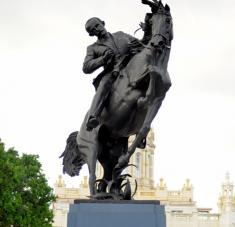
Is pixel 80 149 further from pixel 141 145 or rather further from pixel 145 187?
pixel 145 187

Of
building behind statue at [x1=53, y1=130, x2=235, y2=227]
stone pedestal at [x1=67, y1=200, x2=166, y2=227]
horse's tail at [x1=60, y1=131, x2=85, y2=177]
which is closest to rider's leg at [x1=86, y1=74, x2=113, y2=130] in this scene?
horse's tail at [x1=60, y1=131, x2=85, y2=177]

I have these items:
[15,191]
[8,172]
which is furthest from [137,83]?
[15,191]

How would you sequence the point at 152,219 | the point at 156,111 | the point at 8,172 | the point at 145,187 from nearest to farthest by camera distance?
1. the point at 152,219
2. the point at 156,111
3. the point at 8,172
4. the point at 145,187

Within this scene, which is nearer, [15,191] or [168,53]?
[168,53]

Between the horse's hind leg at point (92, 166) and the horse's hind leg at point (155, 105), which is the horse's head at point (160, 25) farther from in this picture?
the horse's hind leg at point (92, 166)

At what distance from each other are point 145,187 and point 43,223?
130 feet

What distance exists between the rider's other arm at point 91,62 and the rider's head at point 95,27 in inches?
8.1

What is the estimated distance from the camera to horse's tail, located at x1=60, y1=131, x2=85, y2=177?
27.1 feet

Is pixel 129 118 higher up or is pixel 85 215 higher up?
pixel 129 118

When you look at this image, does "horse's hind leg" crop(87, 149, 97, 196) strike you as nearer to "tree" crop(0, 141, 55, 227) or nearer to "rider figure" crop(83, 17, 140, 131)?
"rider figure" crop(83, 17, 140, 131)

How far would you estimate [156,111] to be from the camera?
735cm

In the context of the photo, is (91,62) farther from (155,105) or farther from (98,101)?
(155,105)

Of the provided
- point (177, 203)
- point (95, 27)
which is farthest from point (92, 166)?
point (177, 203)

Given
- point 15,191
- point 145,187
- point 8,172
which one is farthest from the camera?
point 145,187
